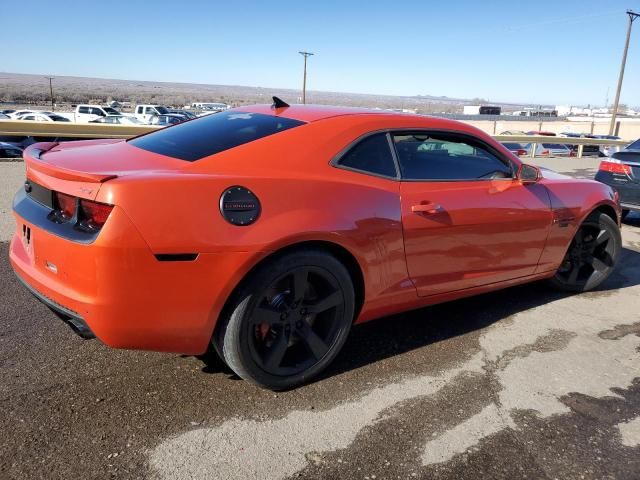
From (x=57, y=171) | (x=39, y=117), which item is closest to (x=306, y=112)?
(x=57, y=171)

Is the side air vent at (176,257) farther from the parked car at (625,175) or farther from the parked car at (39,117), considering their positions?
the parked car at (39,117)

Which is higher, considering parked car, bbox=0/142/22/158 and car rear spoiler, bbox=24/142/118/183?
car rear spoiler, bbox=24/142/118/183

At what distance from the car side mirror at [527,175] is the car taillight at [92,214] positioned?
2.87 m

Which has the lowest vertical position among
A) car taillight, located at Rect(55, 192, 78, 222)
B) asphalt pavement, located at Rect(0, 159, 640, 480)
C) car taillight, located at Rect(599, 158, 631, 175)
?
asphalt pavement, located at Rect(0, 159, 640, 480)

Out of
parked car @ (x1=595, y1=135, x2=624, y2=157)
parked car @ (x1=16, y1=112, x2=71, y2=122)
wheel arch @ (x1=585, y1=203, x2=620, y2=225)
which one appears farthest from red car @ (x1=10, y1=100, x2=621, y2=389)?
parked car @ (x1=16, y1=112, x2=71, y2=122)

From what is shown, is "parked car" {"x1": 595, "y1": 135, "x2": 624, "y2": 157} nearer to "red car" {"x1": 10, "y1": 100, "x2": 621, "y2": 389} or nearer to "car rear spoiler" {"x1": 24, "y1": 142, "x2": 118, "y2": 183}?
"red car" {"x1": 10, "y1": 100, "x2": 621, "y2": 389}

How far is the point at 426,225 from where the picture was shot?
3295 mm

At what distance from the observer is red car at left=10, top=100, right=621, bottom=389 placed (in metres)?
2.44

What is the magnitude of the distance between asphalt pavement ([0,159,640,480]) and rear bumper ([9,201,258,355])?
419 millimetres

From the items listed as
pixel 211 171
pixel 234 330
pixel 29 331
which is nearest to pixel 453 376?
pixel 234 330

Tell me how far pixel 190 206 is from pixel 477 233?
199cm

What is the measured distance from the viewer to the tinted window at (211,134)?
117 inches

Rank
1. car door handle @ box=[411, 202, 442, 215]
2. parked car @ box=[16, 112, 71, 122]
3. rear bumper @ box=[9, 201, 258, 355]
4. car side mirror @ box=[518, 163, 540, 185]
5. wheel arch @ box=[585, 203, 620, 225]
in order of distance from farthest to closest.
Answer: parked car @ box=[16, 112, 71, 122] → wheel arch @ box=[585, 203, 620, 225] → car side mirror @ box=[518, 163, 540, 185] → car door handle @ box=[411, 202, 442, 215] → rear bumper @ box=[9, 201, 258, 355]

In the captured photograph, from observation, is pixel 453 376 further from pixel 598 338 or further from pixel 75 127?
pixel 75 127
